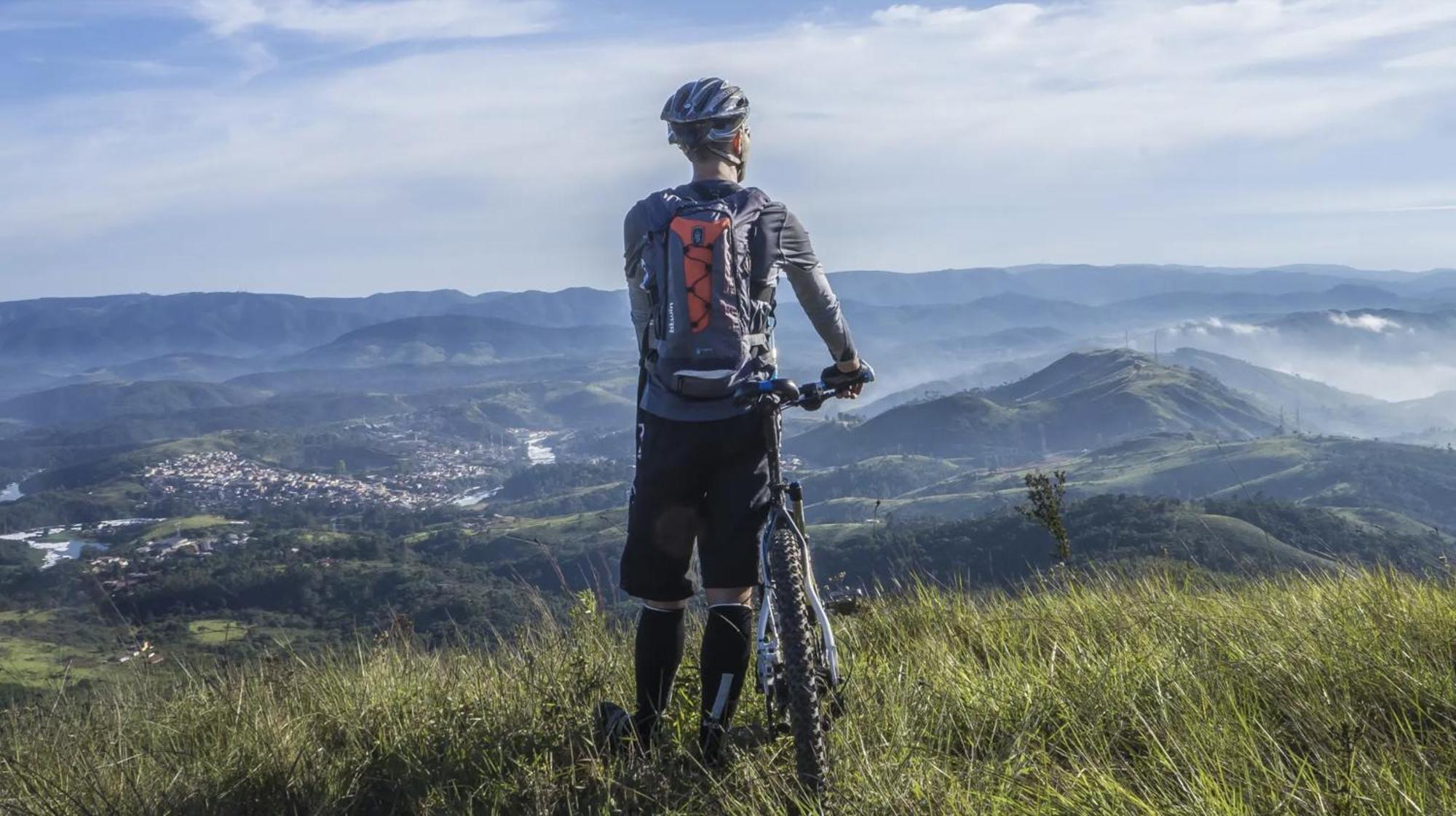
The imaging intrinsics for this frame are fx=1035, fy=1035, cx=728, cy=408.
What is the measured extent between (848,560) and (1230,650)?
355 feet

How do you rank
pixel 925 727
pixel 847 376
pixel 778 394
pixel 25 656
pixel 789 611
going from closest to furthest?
pixel 925 727, pixel 789 611, pixel 778 394, pixel 847 376, pixel 25 656

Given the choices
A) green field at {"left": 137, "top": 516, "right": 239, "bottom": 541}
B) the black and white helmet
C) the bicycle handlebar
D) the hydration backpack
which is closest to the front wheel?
the bicycle handlebar

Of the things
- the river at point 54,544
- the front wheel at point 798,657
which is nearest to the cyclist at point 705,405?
the front wheel at point 798,657

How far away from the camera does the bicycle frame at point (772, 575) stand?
3.62 meters

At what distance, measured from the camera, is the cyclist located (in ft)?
12.3

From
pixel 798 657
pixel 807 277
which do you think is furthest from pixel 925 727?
pixel 807 277

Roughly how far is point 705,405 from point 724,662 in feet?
3.07

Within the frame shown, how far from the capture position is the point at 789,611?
138 inches

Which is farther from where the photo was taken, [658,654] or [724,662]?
[658,654]

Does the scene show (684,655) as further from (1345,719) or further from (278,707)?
(1345,719)

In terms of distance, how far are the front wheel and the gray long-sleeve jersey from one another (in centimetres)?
54

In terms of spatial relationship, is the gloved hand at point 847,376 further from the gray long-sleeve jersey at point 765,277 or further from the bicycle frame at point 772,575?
the bicycle frame at point 772,575

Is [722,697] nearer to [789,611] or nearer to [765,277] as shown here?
[789,611]

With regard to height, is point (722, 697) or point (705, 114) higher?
point (705, 114)
